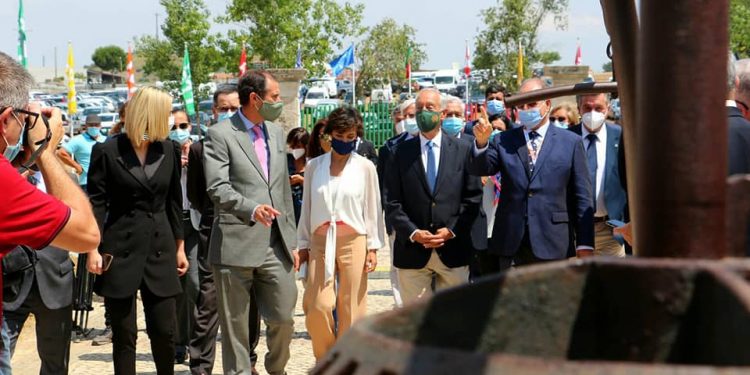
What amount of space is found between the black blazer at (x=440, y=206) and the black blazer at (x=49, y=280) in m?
2.40

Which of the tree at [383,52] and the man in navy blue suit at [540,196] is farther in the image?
the tree at [383,52]

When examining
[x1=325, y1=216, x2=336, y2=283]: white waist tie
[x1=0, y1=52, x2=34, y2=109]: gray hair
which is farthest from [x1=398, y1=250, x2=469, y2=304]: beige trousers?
[x1=0, y1=52, x2=34, y2=109]: gray hair

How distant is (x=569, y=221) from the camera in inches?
285

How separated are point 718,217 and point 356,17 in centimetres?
3431

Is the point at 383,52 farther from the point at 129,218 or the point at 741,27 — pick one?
the point at 129,218

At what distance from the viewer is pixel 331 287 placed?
303 inches

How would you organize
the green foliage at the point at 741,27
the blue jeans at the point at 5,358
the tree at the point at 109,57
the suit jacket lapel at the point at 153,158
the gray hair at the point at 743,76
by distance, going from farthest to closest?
the tree at the point at 109,57 < the green foliage at the point at 741,27 < the suit jacket lapel at the point at 153,158 < the blue jeans at the point at 5,358 < the gray hair at the point at 743,76

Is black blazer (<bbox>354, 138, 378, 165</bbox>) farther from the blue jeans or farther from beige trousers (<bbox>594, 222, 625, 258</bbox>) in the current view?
the blue jeans

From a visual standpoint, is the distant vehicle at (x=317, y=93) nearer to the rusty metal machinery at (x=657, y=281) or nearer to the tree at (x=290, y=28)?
the tree at (x=290, y=28)

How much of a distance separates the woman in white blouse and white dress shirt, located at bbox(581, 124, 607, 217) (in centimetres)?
156

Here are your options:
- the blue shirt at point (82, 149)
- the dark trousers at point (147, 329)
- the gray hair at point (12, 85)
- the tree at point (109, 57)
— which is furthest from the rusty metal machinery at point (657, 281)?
the tree at point (109, 57)

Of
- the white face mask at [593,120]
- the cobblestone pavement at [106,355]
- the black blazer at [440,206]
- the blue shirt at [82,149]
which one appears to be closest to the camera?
the black blazer at [440,206]

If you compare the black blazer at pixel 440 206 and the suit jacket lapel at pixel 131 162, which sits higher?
the suit jacket lapel at pixel 131 162

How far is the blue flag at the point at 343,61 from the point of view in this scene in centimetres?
3067
